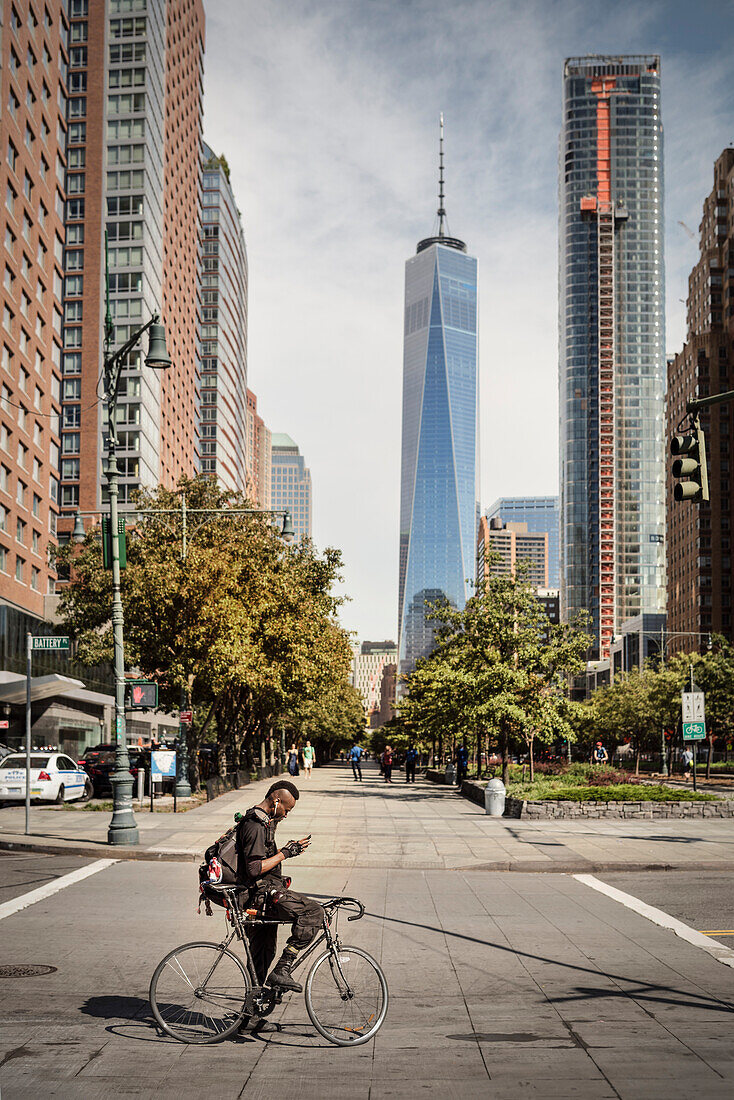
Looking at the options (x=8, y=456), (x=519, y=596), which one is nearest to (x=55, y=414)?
(x=8, y=456)

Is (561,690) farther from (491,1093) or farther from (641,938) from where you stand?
(491,1093)

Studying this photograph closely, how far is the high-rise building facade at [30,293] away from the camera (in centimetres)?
5575

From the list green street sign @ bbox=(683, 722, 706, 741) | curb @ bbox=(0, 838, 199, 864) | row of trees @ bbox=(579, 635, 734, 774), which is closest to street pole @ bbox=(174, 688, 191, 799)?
curb @ bbox=(0, 838, 199, 864)

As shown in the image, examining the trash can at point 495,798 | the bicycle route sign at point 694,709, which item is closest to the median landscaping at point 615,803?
the trash can at point 495,798

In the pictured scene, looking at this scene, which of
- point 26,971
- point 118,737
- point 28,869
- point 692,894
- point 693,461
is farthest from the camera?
point 118,737

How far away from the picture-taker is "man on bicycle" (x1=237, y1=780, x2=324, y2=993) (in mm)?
7328

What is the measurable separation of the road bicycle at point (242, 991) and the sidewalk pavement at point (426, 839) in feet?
36.0

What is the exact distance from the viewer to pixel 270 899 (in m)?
7.36

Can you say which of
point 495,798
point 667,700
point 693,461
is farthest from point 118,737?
point 667,700

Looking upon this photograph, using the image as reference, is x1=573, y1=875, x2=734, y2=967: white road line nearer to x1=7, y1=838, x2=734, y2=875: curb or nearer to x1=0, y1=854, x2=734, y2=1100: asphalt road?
x1=0, y1=854, x2=734, y2=1100: asphalt road

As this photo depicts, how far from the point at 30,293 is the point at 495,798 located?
44.4m

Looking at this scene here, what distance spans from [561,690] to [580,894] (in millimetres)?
21086

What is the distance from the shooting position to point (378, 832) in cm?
2361

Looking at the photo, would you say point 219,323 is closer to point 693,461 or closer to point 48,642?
point 48,642
